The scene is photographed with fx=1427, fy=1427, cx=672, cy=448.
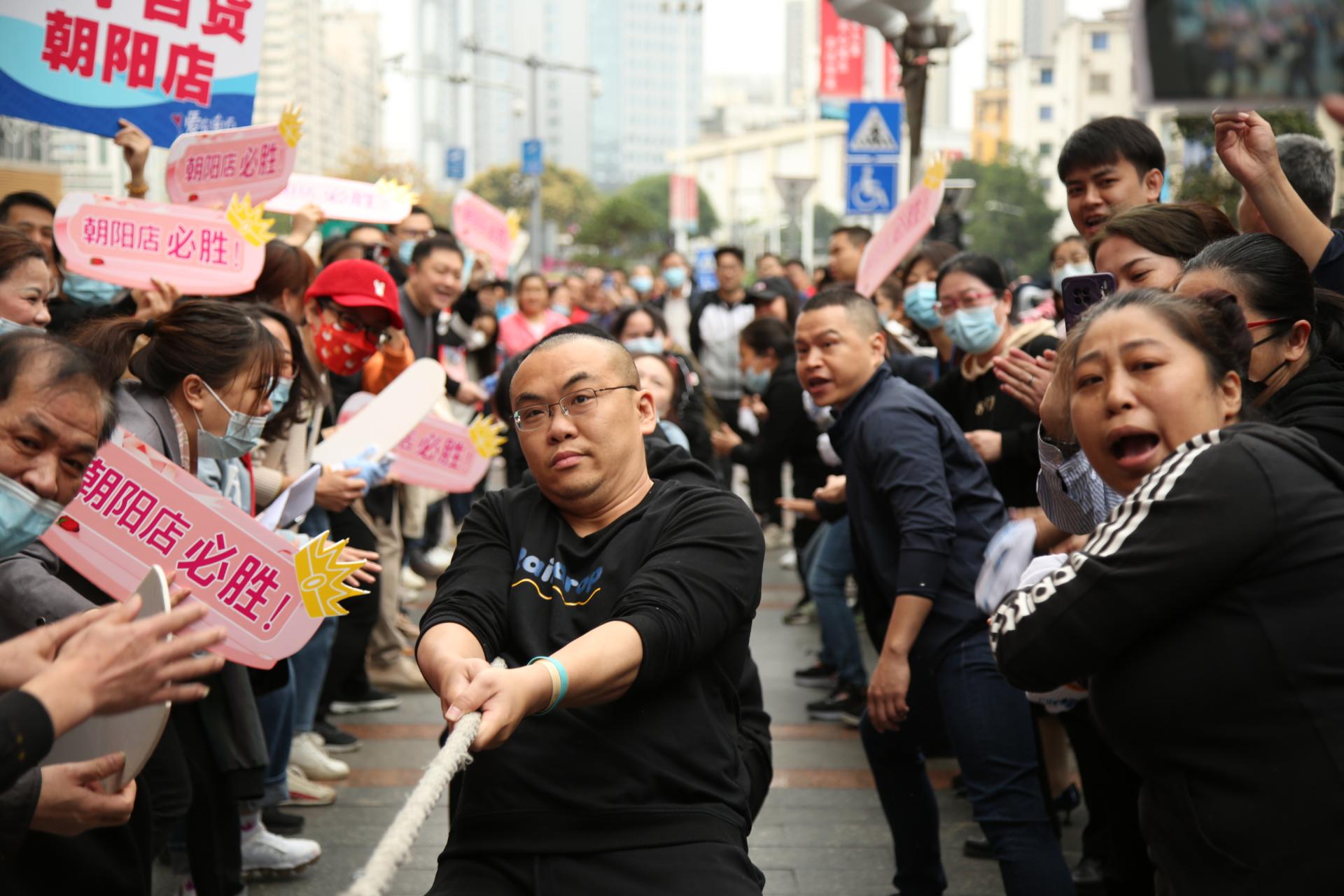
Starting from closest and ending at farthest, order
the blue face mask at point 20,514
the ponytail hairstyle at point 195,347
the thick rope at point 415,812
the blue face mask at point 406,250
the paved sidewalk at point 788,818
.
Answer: the thick rope at point 415,812 < the blue face mask at point 20,514 < the ponytail hairstyle at point 195,347 < the paved sidewalk at point 788,818 < the blue face mask at point 406,250

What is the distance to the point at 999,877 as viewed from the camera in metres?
4.92

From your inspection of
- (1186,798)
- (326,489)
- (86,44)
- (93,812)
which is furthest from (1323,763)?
(86,44)

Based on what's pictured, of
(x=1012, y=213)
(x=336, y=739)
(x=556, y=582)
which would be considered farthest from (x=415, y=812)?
(x=1012, y=213)

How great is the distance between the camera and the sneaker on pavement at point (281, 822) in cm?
526

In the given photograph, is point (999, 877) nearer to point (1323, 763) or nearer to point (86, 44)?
point (1323, 763)

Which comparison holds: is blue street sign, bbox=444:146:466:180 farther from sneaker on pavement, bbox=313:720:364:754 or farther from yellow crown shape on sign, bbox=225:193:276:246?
yellow crown shape on sign, bbox=225:193:276:246

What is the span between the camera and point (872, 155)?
11.6 metres

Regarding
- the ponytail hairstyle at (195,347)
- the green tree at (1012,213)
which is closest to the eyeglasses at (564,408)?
the ponytail hairstyle at (195,347)

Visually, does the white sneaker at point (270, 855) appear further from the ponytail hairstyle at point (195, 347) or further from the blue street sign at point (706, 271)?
the blue street sign at point (706, 271)

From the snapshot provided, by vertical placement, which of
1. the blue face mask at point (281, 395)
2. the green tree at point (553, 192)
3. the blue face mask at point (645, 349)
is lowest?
the blue face mask at point (281, 395)

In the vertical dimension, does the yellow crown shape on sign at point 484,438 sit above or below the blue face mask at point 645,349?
below

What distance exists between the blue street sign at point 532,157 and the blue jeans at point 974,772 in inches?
988

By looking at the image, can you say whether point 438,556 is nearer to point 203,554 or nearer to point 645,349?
point 645,349

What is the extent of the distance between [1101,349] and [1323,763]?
2.40 feet
